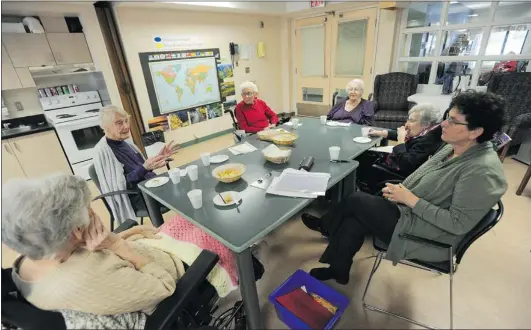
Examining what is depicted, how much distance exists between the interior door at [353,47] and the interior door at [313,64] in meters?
0.19

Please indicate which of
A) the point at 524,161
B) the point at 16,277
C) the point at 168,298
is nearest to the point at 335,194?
the point at 168,298

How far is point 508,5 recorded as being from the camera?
327 centimetres

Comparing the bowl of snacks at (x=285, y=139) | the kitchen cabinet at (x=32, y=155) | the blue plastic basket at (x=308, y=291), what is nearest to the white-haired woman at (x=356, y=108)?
the bowl of snacks at (x=285, y=139)

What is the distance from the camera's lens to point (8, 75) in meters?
2.75

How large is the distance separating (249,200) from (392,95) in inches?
147

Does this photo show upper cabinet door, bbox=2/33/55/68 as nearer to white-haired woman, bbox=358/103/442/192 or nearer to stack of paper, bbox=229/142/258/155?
stack of paper, bbox=229/142/258/155

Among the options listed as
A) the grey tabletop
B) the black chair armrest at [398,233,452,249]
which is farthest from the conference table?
the black chair armrest at [398,233,452,249]

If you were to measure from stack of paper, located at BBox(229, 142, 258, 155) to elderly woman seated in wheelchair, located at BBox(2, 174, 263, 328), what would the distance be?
3.86 ft

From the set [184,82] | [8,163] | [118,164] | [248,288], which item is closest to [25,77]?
[8,163]

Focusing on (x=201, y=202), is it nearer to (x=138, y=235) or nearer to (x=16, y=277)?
(x=138, y=235)

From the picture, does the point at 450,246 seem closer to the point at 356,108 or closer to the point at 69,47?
the point at 356,108

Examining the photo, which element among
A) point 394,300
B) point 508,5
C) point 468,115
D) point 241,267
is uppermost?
point 508,5

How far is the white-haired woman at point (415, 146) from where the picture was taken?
1.71 meters

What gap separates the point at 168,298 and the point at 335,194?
1.42m
